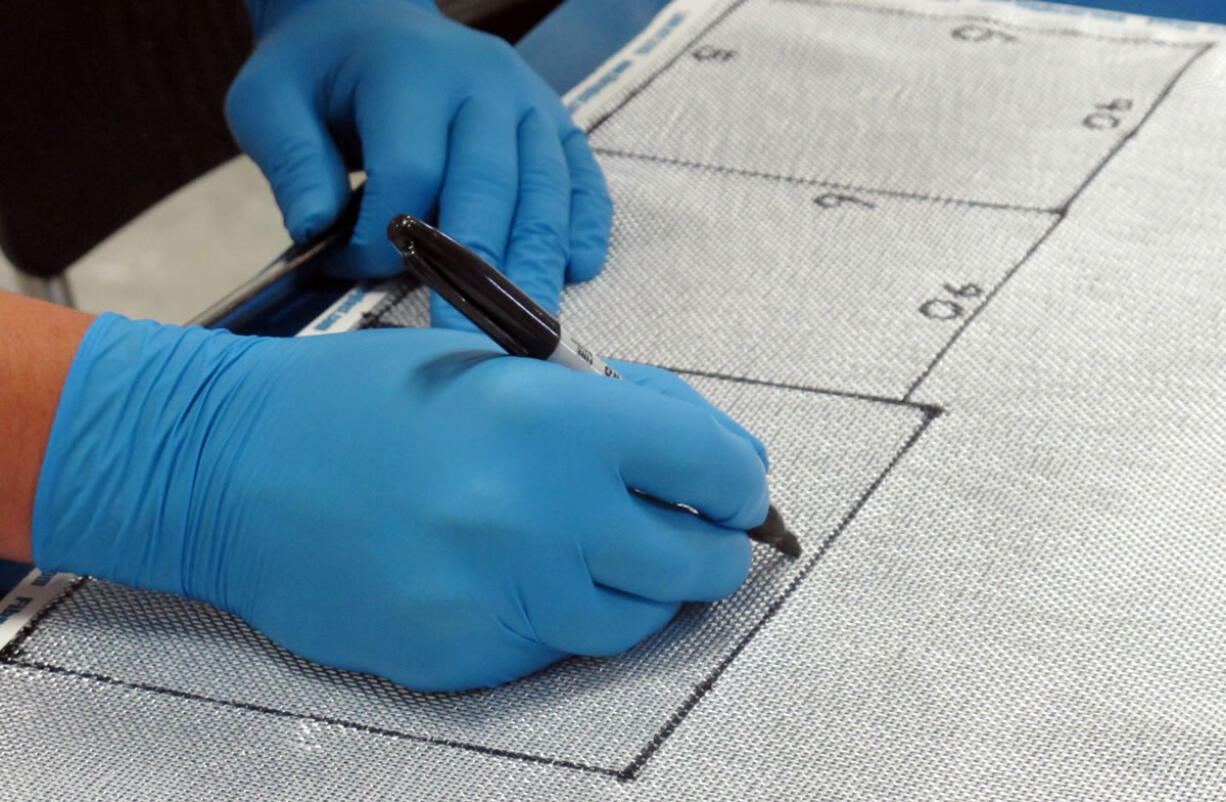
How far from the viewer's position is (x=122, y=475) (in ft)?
1.76

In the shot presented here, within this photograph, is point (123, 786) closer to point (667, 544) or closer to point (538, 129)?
point (667, 544)

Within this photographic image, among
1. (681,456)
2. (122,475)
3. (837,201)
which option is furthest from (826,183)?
(122,475)

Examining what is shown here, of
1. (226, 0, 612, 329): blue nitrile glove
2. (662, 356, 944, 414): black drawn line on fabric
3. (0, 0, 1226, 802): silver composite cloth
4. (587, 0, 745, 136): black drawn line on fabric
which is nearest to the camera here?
(0, 0, 1226, 802): silver composite cloth

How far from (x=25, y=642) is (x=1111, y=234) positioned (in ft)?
2.06

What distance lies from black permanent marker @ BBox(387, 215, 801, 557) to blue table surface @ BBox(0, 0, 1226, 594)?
1.65 ft

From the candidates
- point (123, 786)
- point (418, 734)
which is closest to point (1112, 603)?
point (418, 734)

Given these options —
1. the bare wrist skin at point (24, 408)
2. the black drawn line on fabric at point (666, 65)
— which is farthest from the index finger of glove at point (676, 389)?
the black drawn line on fabric at point (666, 65)

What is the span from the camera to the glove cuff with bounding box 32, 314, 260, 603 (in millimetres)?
529

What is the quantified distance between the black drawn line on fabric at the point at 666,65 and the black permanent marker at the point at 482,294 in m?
0.42

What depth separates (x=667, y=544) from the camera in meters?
0.50

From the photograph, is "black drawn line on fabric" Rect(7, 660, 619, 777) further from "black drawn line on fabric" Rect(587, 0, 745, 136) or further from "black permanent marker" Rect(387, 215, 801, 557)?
"black drawn line on fabric" Rect(587, 0, 745, 136)

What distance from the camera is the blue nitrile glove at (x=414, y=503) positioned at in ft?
1.60

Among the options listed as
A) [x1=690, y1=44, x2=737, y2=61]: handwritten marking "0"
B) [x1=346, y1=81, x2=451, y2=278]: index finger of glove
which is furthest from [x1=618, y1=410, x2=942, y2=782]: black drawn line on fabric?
[x1=690, y1=44, x2=737, y2=61]: handwritten marking "0"

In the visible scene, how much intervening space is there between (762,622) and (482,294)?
0.18 m
